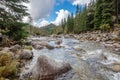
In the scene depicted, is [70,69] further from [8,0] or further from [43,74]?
[8,0]

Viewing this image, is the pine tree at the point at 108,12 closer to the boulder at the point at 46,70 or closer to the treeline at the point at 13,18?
the treeline at the point at 13,18

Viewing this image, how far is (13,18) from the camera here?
19719 millimetres

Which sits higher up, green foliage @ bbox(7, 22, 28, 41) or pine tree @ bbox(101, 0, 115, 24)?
pine tree @ bbox(101, 0, 115, 24)

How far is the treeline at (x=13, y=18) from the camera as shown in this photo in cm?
1887

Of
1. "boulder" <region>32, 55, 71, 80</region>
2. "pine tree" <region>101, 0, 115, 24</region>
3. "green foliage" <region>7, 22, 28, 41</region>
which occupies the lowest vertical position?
"boulder" <region>32, 55, 71, 80</region>

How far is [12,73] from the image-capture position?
7.80m

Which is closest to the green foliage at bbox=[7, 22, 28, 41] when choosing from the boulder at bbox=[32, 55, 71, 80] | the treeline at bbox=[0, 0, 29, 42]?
the treeline at bbox=[0, 0, 29, 42]

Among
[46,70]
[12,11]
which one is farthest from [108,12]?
[46,70]

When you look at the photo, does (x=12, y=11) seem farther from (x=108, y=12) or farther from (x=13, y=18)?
(x=108, y=12)

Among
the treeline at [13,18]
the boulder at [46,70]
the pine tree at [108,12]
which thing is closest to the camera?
the boulder at [46,70]

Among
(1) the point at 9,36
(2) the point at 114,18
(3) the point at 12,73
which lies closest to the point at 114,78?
(3) the point at 12,73

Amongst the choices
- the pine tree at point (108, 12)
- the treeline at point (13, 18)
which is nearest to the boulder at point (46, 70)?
the treeline at point (13, 18)

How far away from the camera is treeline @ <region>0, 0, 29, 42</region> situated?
61.9ft

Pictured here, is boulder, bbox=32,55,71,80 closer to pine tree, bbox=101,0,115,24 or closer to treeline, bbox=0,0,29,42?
treeline, bbox=0,0,29,42
